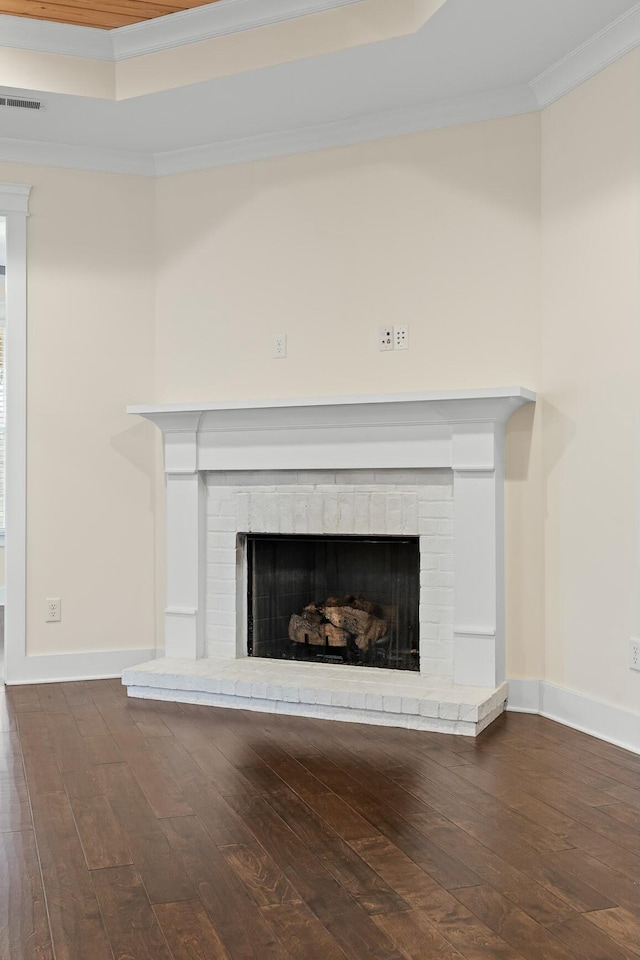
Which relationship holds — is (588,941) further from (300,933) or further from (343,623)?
(343,623)

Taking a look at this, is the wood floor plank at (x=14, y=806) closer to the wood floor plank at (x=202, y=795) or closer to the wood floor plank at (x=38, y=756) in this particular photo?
the wood floor plank at (x=38, y=756)

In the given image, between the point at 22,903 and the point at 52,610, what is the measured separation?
2463 mm

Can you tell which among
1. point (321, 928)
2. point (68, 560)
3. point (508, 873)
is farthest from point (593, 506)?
point (68, 560)

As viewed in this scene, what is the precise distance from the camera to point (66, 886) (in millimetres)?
2125

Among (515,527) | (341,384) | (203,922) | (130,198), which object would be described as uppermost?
(130,198)

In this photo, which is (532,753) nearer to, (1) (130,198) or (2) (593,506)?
(2) (593,506)

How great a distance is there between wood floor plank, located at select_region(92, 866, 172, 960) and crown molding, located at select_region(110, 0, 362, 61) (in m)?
3.07

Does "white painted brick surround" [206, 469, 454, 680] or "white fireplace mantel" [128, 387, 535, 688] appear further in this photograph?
"white painted brick surround" [206, 469, 454, 680]

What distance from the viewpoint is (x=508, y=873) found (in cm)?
217

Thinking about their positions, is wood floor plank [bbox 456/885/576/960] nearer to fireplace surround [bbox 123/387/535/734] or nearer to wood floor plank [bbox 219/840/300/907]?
wood floor plank [bbox 219/840/300/907]

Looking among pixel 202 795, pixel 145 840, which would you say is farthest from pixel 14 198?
pixel 145 840

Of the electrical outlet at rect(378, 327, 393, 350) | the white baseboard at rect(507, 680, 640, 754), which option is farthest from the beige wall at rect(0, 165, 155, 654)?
the white baseboard at rect(507, 680, 640, 754)

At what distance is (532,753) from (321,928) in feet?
4.75

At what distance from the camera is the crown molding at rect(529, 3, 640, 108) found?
10.3 ft
